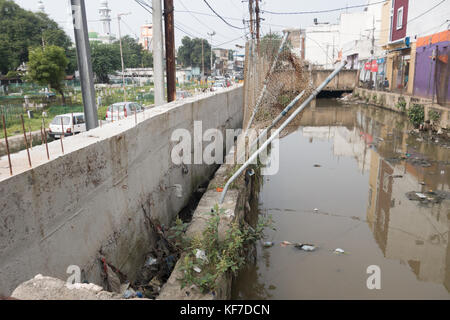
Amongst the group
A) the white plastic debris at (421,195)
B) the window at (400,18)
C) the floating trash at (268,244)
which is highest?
the window at (400,18)

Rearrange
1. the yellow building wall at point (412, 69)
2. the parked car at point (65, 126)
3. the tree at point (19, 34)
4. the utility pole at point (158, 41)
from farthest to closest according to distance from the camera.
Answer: the tree at point (19, 34), the yellow building wall at point (412, 69), the parked car at point (65, 126), the utility pole at point (158, 41)

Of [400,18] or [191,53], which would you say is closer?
[400,18]

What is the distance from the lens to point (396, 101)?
65.2 feet

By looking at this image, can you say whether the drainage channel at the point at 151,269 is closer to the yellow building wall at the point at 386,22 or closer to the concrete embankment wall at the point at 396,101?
the concrete embankment wall at the point at 396,101

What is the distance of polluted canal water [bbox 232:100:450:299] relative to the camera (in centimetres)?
465

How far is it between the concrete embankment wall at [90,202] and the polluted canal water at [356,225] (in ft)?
5.44

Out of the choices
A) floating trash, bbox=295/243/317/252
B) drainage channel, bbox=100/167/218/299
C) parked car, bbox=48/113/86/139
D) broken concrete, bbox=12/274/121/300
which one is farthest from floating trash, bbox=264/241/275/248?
parked car, bbox=48/113/86/139

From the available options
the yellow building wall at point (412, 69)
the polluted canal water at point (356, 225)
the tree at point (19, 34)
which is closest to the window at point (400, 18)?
the yellow building wall at point (412, 69)

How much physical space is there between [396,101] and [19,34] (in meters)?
37.9

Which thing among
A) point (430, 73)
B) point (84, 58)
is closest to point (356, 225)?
point (84, 58)

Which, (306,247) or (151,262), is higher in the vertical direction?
(151,262)

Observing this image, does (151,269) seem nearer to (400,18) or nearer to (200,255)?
(200,255)

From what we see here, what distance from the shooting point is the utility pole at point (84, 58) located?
16.0 feet

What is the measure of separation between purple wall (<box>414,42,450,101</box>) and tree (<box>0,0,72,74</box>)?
33.2 meters
